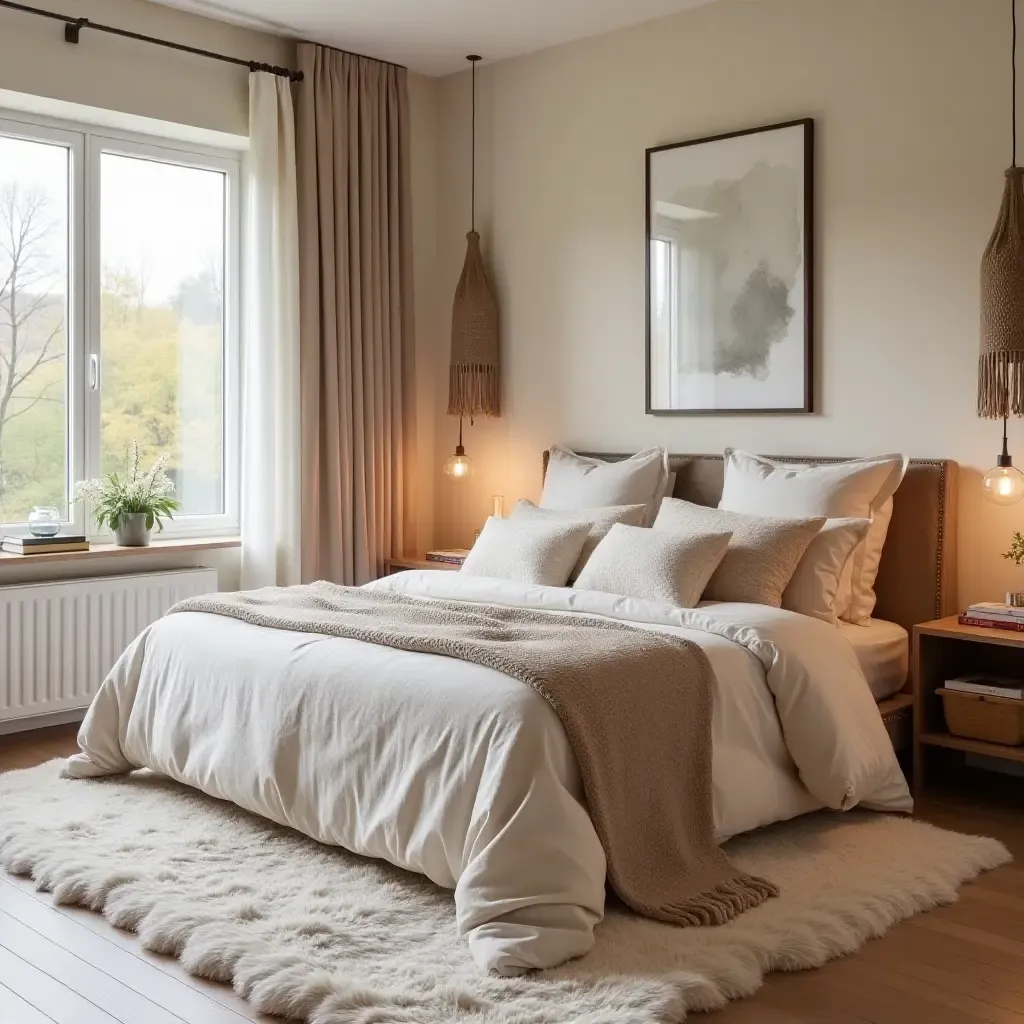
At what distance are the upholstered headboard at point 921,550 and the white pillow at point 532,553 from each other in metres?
1.03

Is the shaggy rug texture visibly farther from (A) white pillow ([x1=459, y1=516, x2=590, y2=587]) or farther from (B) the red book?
(A) white pillow ([x1=459, y1=516, x2=590, y2=587])

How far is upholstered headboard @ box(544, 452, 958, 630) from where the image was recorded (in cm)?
403

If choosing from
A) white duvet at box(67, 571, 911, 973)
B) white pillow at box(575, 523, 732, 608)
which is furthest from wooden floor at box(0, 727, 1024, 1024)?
white pillow at box(575, 523, 732, 608)

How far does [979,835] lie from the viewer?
3.38 metres

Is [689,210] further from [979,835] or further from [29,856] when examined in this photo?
[29,856]

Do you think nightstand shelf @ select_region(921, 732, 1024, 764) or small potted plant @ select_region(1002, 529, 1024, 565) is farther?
small potted plant @ select_region(1002, 529, 1024, 565)

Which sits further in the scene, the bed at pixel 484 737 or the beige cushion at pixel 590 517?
the beige cushion at pixel 590 517

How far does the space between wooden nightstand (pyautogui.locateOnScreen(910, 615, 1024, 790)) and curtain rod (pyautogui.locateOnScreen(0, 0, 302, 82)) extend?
331 centimetres

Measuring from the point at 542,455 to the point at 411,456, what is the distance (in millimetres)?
642

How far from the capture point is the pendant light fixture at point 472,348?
5.39 m

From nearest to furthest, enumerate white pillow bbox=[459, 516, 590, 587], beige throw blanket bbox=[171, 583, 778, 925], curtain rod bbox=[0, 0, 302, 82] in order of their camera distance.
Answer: beige throw blanket bbox=[171, 583, 778, 925], white pillow bbox=[459, 516, 590, 587], curtain rod bbox=[0, 0, 302, 82]

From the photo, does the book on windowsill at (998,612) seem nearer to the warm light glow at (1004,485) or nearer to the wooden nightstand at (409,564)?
the warm light glow at (1004,485)

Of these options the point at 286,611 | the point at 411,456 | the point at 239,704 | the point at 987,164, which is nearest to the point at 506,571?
the point at 286,611

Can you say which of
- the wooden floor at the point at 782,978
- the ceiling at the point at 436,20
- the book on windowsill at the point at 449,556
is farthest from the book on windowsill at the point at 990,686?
the ceiling at the point at 436,20
